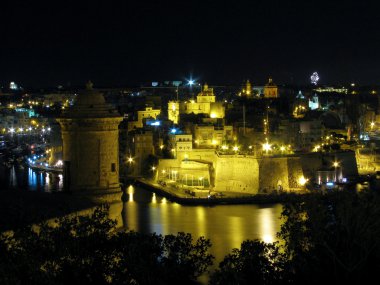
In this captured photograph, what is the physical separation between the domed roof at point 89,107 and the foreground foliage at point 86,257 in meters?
0.81

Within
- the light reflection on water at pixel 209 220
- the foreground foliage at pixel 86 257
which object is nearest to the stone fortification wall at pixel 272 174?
the light reflection on water at pixel 209 220

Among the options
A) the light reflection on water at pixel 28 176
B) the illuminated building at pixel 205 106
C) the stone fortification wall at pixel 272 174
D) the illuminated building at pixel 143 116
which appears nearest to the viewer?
the stone fortification wall at pixel 272 174

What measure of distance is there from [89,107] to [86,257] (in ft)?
3.95

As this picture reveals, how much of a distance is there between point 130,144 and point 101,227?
1669 cm

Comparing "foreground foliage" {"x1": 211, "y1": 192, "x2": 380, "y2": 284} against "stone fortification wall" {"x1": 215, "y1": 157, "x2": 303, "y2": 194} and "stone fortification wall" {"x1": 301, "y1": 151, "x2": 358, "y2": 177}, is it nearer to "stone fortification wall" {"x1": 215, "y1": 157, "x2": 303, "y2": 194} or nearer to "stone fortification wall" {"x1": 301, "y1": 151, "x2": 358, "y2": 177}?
"stone fortification wall" {"x1": 215, "y1": 157, "x2": 303, "y2": 194}

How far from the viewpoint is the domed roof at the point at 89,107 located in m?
4.83

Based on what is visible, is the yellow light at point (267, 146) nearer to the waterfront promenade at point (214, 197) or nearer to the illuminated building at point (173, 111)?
the waterfront promenade at point (214, 197)

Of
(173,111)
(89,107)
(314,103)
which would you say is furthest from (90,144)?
(314,103)

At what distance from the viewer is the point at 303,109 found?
27.5 metres

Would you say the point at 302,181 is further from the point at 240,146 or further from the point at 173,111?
the point at 173,111

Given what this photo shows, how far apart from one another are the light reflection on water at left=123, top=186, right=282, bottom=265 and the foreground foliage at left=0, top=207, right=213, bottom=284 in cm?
558

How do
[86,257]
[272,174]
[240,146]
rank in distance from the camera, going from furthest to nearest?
1. [240,146]
2. [272,174]
3. [86,257]

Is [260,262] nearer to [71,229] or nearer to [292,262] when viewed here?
[292,262]

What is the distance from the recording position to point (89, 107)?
15.9 ft
